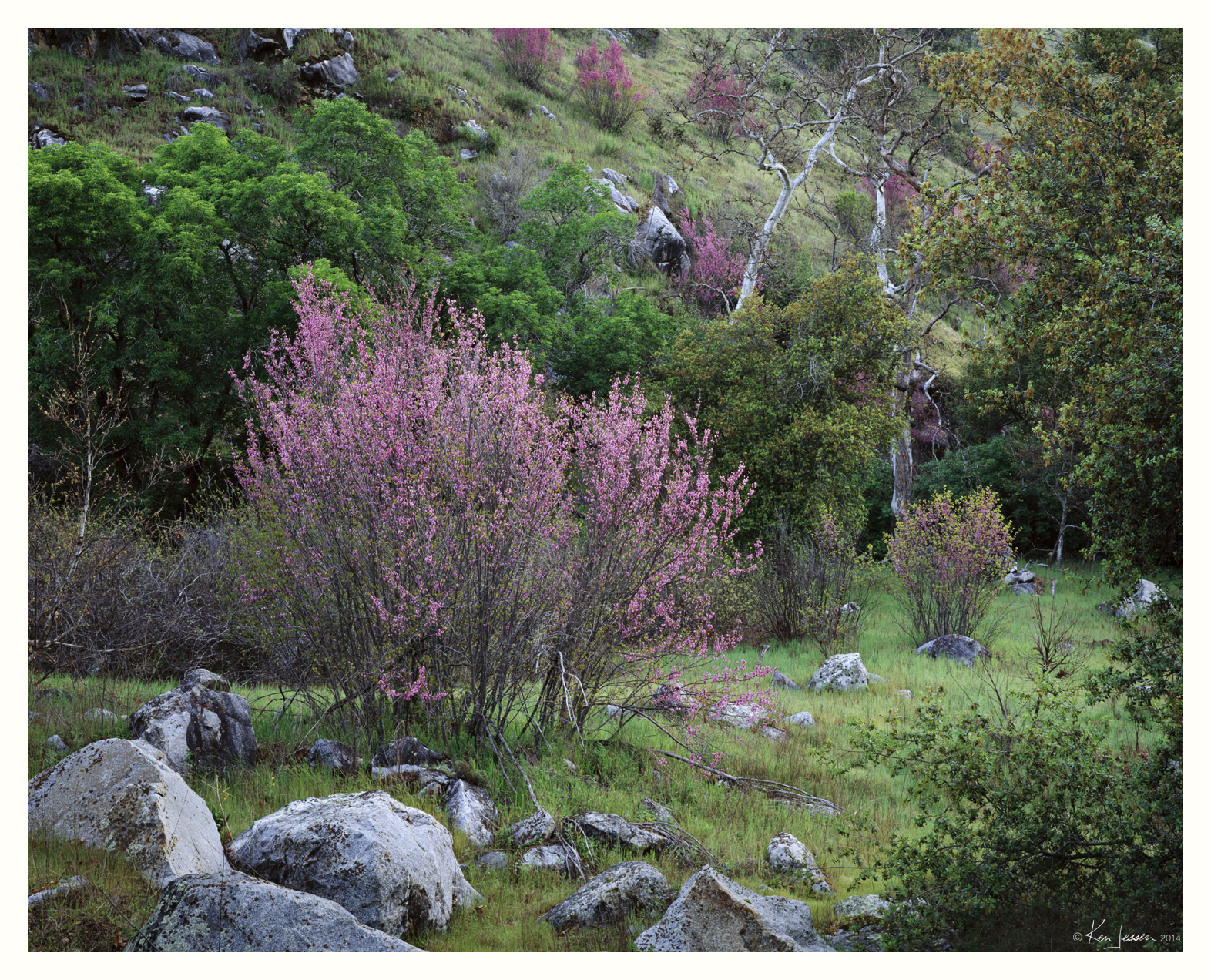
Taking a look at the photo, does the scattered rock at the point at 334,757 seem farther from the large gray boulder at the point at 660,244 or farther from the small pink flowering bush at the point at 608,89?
the small pink flowering bush at the point at 608,89

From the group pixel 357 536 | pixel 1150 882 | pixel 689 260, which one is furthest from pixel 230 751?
pixel 689 260

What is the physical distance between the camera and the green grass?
3510mm

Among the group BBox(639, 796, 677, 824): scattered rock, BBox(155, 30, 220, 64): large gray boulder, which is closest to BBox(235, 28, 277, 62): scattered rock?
BBox(155, 30, 220, 64): large gray boulder

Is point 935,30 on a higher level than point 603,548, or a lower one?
higher

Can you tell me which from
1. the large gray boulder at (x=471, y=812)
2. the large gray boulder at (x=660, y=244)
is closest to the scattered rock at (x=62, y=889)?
the large gray boulder at (x=471, y=812)

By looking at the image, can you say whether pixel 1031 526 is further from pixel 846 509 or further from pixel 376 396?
pixel 376 396

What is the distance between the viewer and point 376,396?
16.9 feet

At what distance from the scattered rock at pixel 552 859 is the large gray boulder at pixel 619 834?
0.24 metres

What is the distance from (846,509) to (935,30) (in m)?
10.3

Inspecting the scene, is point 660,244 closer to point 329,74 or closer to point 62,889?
point 329,74

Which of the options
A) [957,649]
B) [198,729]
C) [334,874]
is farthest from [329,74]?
[334,874]

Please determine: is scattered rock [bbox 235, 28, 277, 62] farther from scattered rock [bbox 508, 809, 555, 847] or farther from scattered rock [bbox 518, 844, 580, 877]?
scattered rock [bbox 518, 844, 580, 877]

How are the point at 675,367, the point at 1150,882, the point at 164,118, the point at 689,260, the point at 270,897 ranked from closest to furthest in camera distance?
the point at 270,897 → the point at 1150,882 → the point at 675,367 → the point at 164,118 → the point at 689,260

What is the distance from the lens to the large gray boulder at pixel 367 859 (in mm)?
3385
